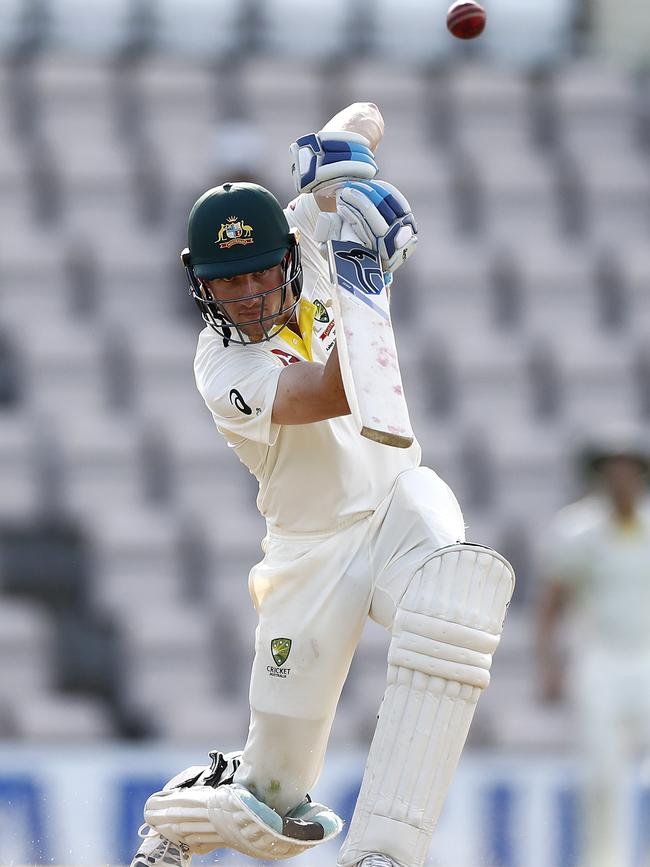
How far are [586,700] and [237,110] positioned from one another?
212 inches

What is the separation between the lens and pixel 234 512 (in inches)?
304

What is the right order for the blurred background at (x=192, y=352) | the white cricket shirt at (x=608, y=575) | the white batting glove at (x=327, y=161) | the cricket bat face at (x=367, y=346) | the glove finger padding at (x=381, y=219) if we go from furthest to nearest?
the blurred background at (x=192, y=352) < the white cricket shirt at (x=608, y=575) < the white batting glove at (x=327, y=161) < the glove finger padding at (x=381, y=219) < the cricket bat face at (x=367, y=346)

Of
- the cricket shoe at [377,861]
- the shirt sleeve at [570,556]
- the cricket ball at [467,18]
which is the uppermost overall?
the cricket ball at [467,18]

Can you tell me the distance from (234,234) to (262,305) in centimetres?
14

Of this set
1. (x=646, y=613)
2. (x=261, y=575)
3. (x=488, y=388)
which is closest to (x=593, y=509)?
(x=646, y=613)

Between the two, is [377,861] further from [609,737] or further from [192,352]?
[192,352]

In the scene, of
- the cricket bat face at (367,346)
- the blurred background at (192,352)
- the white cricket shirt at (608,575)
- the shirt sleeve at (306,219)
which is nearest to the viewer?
the cricket bat face at (367,346)

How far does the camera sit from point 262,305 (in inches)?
125

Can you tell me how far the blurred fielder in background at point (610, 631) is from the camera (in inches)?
194

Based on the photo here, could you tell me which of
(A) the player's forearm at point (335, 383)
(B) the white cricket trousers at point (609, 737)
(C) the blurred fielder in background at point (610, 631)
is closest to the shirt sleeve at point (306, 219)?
(A) the player's forearm at point (335, 383)

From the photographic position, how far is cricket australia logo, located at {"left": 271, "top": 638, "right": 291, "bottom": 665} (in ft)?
10.6

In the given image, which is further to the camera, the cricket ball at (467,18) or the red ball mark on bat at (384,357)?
the cricket ball at (467,18)

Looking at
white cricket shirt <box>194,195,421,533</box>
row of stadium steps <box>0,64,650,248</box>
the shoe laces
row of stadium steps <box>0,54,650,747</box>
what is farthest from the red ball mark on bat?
row of stadium steps <box>0,64,650,248</box>

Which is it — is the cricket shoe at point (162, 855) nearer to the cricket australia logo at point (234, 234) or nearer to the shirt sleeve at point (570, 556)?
the cricket australia logo at point (234, 234)
